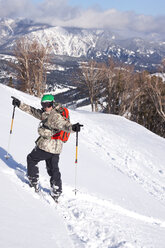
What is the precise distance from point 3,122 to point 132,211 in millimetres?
6667

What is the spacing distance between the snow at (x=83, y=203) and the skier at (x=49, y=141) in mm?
367

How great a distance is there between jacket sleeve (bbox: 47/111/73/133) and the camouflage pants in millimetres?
659

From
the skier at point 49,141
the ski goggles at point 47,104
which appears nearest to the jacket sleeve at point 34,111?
the skier at point 49,141

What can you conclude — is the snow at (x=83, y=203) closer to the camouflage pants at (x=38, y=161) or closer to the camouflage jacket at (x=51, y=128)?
the camouflage pants at (x=38, y=161)

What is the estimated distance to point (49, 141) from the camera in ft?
17.5

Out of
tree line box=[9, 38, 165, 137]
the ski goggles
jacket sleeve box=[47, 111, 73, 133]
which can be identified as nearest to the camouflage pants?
jacket sleeve box=[47, 111, 73, 133]

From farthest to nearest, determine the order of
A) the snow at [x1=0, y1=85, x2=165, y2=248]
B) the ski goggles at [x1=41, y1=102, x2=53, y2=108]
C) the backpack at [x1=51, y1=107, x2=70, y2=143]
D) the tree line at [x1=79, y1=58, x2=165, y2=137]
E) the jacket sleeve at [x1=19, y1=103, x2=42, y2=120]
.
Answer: the tree line at [x1=79, y1=58, x2=165, y2=137] → the jacket sleeve at [x1=19, y1=103, x2=42, y2=120] → the backpack at [x1=51, y1=107, x2=70, y2=143] → the ski goggles at [x1=41, y1=102, x2=53, y2=108] → the snow at [x1=0, y1=85, x2=165, y2=248]

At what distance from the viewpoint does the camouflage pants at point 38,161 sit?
5.39m

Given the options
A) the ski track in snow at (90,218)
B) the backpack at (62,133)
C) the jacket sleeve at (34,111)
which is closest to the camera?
the ski track in snow at (90,218)

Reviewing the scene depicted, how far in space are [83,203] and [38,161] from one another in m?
1.50

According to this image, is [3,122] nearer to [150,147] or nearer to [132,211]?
[132,211]

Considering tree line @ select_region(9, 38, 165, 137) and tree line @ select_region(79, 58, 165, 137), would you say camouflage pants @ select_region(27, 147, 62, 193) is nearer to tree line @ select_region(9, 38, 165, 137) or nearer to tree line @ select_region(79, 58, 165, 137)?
tree line @ select_region(9, 38, 165, 137)

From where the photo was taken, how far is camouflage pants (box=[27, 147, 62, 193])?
212 inches

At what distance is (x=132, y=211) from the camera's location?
Result: 21.7 ft
